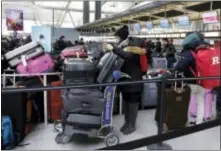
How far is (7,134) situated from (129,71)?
1629mm

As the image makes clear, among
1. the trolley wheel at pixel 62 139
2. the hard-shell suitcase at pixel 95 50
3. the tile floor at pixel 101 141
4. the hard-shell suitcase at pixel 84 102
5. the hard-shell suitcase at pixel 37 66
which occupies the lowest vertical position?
the tile floor at pixel 101 141

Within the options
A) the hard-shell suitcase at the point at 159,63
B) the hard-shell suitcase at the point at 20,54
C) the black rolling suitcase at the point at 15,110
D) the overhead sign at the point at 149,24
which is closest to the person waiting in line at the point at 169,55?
the hard-shell suitcase at the point at 159,63

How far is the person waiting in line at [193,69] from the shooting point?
11.8 ft

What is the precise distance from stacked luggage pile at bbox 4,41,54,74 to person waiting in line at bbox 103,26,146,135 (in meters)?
0.94

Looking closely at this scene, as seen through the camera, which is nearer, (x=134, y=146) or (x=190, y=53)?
(x=134, y=146)

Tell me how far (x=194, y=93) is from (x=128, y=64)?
99 centimetres

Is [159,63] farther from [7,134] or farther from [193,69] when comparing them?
[7,134]

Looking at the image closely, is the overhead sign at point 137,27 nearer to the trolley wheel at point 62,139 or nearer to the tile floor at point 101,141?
the tile floor at point 101,141

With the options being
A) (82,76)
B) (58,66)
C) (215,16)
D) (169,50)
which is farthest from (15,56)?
(169,50)

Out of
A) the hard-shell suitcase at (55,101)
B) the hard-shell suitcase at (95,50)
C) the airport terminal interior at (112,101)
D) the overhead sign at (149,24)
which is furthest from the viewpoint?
the overhead sign at (149,24)

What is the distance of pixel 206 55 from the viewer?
3.41 m

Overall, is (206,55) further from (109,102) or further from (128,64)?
(109,102)

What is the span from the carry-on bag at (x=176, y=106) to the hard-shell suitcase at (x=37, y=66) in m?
1.69

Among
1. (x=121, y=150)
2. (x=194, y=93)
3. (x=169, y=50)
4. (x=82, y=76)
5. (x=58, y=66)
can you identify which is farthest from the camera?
(x=169, y=50)
